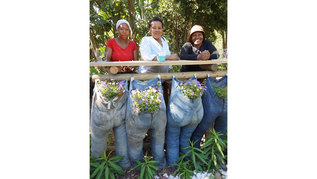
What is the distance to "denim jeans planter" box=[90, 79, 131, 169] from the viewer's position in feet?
6.30

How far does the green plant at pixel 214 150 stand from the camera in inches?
85.9

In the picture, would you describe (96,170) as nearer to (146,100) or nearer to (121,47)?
(146,100)

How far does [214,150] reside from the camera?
2.26 metres

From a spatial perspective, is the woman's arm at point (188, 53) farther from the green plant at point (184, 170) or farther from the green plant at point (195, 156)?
the green plant at point (184, 170)

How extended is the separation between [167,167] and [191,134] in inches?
18.2

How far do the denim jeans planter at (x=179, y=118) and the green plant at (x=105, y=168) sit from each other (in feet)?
1.89

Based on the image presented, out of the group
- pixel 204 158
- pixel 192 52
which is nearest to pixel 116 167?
pixel 204 158

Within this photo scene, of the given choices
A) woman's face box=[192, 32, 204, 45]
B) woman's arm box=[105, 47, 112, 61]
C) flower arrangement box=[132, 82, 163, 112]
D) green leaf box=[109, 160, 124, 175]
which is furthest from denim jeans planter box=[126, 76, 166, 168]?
woman's face box=[192, 32, 204, 45]

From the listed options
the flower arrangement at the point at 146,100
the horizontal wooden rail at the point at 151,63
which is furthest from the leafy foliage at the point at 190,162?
the horizontal wooden rail at the point at 151,63

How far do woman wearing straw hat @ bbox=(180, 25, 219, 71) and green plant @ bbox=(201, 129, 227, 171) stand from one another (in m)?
0.84

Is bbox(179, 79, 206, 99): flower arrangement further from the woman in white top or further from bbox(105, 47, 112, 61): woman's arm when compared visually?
bbox(105, 47, 112, 61): woman's arm

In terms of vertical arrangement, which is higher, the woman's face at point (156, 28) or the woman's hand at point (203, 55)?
the woman's face at point (156, 28)

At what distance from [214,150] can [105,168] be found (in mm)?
1184

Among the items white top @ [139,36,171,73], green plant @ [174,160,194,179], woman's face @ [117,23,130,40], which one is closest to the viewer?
green plant @ [174,160,194,179]
